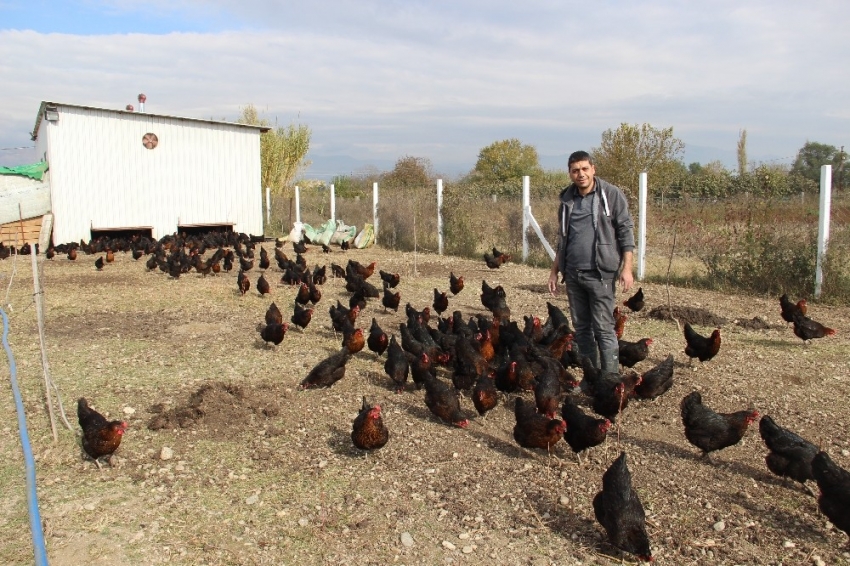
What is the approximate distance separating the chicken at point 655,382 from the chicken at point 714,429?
1014 millimetres

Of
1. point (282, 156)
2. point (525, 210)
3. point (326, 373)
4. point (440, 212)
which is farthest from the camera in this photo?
point (282, 156)

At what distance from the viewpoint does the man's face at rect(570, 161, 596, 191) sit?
5410 mm

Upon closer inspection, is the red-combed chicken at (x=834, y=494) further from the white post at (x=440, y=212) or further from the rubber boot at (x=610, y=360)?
the white post at (x=440, y=212)

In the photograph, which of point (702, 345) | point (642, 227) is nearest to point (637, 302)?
point (702, 345)

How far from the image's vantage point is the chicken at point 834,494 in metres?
3.44

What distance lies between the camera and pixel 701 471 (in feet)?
14.6

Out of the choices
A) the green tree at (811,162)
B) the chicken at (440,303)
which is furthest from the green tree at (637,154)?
the chicken at (440,303)

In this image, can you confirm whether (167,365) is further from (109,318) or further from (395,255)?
(395,255)

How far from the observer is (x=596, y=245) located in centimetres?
550

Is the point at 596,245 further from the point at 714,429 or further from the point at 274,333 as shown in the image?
the point at 274,333

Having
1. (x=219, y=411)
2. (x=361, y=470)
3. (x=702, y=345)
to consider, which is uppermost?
(x=702, y=345)

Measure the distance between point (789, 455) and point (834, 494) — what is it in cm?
65

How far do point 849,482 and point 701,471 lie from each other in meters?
1.08

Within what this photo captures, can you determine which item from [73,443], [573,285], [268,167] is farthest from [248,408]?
[268,167]
